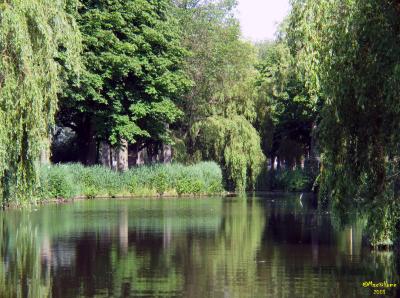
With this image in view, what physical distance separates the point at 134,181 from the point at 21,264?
32.5 metres

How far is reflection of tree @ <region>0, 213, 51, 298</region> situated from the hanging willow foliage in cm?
2761

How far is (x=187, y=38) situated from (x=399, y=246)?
141 ft

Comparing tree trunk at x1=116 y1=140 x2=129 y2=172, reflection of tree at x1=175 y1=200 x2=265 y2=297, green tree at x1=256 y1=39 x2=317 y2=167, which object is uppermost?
green tree at x1=256 y1=39 x2=317 y2=167

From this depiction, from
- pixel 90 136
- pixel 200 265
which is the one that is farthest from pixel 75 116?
pixel 200 265

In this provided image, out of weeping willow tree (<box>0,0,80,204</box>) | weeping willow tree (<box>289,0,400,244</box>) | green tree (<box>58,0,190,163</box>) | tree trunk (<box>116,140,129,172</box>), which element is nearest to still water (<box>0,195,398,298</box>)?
weeping willow tree (<box>289,0,400,244</box>)

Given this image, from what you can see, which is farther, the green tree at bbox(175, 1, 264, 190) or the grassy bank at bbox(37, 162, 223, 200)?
the green tree at bbox(175, 1, 264, 190)

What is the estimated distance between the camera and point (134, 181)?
172 ft

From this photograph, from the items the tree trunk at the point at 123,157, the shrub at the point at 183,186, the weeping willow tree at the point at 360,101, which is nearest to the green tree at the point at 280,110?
the shrub at the point at 183,186

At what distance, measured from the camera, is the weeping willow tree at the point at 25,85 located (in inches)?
722

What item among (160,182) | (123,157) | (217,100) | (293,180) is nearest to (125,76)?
(123,157)

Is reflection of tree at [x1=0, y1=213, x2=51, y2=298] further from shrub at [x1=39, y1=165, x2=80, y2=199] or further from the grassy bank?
the grassy bank

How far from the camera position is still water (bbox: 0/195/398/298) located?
16609mm

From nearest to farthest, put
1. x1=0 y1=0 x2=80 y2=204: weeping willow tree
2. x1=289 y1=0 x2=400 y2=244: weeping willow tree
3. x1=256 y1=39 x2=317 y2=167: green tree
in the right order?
x1=289 y1=0 x2=400 y2=244: weeping willow tree < x1=0 y1=0 x2=80 y2=204: weeping willow tree < x1=256 y1=39 x2=317 y2=167: green tree

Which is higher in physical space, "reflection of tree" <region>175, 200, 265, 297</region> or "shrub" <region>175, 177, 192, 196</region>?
"shrub" <region>175, 177, 192, 196</region>
